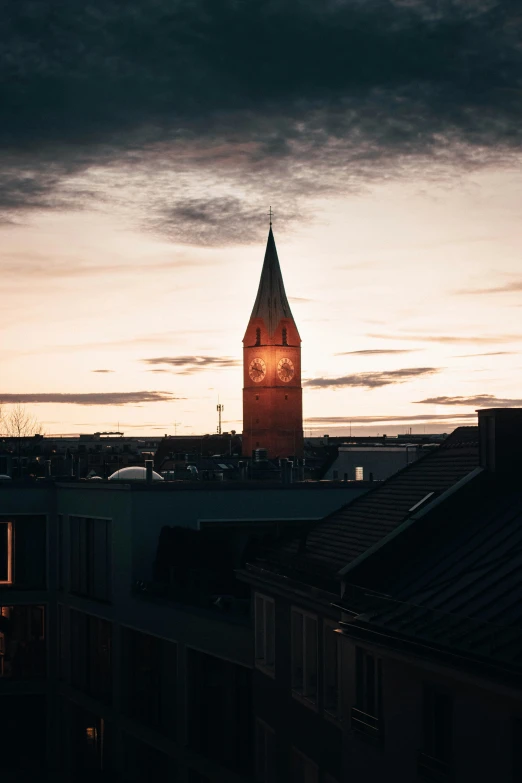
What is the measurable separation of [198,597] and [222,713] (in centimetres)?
283

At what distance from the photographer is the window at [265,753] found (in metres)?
20.5

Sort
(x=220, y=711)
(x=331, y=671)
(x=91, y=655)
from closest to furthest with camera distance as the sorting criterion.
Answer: (x=331, y=671) → (x=220, y=711) → (x=91, y=655)

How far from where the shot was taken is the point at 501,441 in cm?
1839

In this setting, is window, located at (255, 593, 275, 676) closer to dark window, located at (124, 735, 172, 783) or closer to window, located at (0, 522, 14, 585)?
dark window, located at (124, 735, 172, 783)

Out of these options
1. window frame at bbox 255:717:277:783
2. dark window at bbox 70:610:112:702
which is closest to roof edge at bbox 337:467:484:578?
window frame at bbox 255:717:277:783

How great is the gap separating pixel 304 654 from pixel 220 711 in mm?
7656

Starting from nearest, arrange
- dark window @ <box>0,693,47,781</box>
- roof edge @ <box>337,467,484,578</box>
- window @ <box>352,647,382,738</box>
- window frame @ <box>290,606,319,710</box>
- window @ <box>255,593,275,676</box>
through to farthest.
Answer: window @ <box>352,647,382,738</box>, roof edge @ <box>337,467,484,578</box>, window frame @ <box>290,606,319,710</box>, window @ <box>255,593,275,676</box>, dark window @ <box>0,693,47,781</box>

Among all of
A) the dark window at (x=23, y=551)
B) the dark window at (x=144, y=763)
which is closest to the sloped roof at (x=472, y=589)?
the dark window at (x=144, y=763)

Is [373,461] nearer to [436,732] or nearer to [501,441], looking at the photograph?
[501,441]

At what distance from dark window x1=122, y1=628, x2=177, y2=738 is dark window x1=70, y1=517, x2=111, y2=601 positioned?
7.80 feet

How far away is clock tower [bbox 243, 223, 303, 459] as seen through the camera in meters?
183

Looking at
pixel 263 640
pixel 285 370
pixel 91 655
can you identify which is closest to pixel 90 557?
pixel 91 655

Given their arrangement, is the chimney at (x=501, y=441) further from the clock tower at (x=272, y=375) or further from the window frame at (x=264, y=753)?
the clock tower at (x=272, y=375)

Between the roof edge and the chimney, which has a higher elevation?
the chimney
